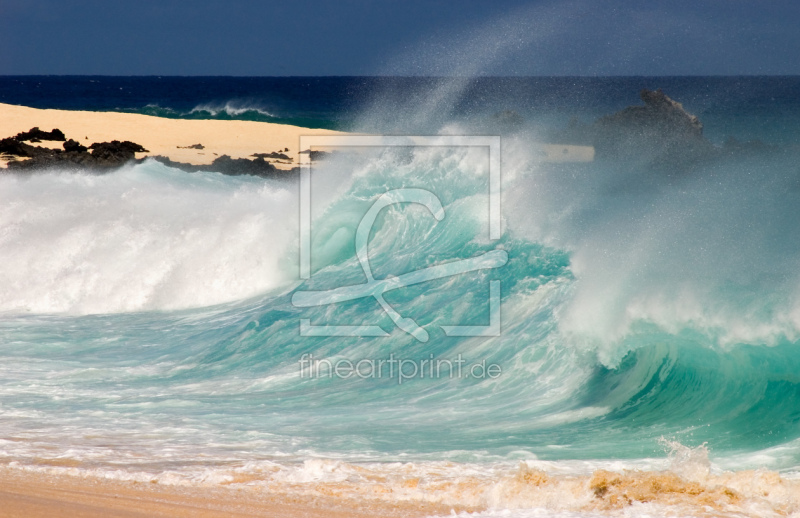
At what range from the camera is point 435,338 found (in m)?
8.78

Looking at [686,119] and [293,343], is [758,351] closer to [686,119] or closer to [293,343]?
[293,343]

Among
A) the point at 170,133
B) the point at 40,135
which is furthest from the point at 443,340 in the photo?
the point at 170,133

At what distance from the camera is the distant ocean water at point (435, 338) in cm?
509

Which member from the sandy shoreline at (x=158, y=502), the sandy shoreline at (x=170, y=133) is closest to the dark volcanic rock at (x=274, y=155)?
the sandy shoreline at (x=170, y=133)

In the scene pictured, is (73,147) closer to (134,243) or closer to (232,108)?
(134,243)

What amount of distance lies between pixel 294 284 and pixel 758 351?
6.49 meters

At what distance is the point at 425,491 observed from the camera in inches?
180

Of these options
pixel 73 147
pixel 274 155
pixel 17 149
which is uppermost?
pixel 274 155

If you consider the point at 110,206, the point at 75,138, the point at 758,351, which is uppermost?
the point at 75,138

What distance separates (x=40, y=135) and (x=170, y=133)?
14.2 feet

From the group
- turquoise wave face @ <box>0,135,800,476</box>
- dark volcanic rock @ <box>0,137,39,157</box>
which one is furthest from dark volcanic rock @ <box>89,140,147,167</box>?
turquoise wave face @ <box>0,135,800,476</box>

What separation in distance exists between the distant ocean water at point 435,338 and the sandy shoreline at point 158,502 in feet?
0.63

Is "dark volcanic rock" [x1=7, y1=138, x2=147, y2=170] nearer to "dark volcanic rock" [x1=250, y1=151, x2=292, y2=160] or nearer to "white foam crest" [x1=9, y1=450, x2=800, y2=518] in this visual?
"dark volcanic rock" [x1=250, y1=151, x2=292, y2=160]

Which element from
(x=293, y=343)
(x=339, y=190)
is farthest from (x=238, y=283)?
(x=293, y=343)
